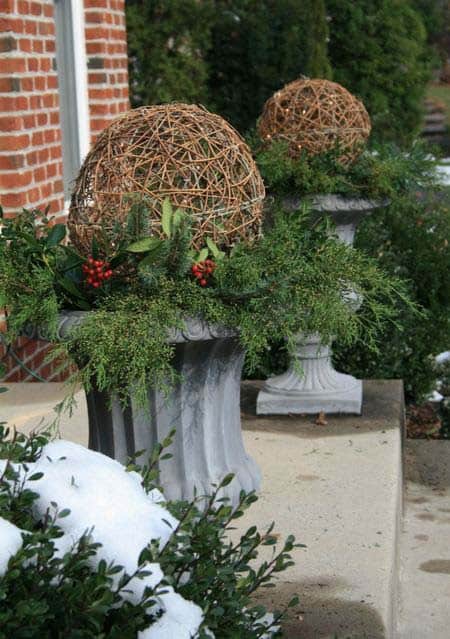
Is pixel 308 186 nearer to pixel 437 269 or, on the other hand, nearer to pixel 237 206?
pixel 237 206

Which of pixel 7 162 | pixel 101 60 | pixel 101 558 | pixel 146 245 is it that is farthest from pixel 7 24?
pixel 101 558

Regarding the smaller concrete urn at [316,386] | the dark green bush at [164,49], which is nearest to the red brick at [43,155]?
the smaller concrete urn at [316,386]

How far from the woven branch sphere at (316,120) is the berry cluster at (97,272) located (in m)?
1.96

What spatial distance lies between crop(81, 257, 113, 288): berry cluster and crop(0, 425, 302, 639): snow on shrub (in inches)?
Result: 44.6

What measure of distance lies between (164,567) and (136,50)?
8.53 metres

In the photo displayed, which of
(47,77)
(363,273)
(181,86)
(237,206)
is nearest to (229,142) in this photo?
(237,206)

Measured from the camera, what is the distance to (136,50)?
33.2ft

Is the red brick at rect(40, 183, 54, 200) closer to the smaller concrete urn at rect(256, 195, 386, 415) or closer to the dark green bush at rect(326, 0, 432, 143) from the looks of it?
the smaller concrete urn at rect(256, 195, 386, 415)

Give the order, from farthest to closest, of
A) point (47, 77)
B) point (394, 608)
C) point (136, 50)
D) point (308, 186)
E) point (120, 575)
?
point (136, 50), point (47, 77), point (308, 186), point (394, 608), point (120, 575)

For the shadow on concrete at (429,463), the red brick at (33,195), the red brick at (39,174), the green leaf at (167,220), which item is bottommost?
the shadow on concrete at (429,463)

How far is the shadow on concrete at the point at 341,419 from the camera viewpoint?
5094 millimetres

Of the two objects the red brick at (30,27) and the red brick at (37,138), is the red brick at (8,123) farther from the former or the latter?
the red brick at (30,27)

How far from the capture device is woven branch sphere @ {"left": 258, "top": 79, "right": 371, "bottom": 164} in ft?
17.2

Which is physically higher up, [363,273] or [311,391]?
[363,273]
